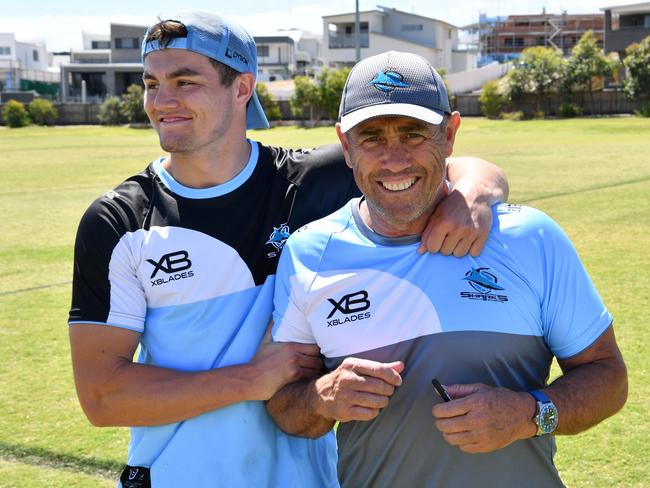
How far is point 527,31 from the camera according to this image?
109625 millimetres

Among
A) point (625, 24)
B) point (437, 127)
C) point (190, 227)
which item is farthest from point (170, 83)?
point (625, 24)

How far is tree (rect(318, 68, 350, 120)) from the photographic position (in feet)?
173

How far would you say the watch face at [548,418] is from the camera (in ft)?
8.00

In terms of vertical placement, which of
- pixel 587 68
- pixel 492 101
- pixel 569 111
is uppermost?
pixel 587 68

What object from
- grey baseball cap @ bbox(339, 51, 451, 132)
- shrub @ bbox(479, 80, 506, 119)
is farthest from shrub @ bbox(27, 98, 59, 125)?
grey baseball cap @ bbox(339, 51, 451, 132)

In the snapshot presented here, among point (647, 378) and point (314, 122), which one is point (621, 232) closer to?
point (647, 378)

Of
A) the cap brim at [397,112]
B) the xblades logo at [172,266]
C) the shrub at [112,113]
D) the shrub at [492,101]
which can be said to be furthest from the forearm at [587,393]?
the shrub at [112,113]

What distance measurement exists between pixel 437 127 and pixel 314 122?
5174 cm

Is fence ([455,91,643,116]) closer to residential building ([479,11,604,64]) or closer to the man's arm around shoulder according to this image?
the man's arm around shoulder

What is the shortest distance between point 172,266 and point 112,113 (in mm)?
57274

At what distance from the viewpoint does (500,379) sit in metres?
2.55

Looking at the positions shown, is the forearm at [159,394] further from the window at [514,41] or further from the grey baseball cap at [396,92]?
the window at [514,41]

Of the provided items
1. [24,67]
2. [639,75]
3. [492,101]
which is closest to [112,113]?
[492,101]

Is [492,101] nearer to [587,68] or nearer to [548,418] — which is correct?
[587,68]
